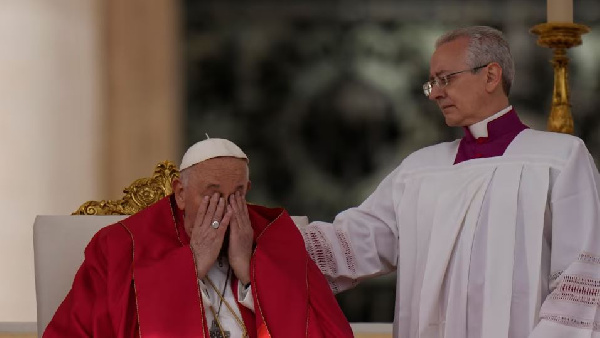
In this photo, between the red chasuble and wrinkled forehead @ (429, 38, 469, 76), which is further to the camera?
wrinkled forehead @ (429, 38, 469, 76)

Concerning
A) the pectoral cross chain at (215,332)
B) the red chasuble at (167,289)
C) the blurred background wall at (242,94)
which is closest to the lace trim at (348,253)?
the red chasuble at (167,289)

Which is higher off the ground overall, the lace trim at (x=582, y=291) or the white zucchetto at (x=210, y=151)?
Answer: the white zucchetto at (x=210, y=151)

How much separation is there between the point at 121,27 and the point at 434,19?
168 cm

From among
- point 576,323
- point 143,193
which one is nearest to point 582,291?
point 576,323

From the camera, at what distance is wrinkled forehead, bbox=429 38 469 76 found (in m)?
4.82

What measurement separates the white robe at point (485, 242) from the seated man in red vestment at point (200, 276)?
1.10 ft

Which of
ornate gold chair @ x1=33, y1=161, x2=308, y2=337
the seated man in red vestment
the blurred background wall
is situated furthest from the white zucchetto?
the blurred background wall

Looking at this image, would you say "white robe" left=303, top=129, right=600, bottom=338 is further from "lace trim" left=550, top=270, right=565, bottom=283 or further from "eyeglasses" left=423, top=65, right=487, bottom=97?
"eyeglasses" left=423, top=65, right=487, bottom=97

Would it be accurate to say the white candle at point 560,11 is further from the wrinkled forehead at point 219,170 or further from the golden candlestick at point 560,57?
the wrinkled forehead at point 219,170

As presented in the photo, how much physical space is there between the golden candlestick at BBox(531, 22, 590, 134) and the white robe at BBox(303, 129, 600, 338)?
13 cm

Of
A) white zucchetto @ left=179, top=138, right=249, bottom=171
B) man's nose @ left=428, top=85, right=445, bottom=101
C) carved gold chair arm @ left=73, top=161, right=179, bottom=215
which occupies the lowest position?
carved gold chair arm @ left=73, top=161, right=179, bottom=215

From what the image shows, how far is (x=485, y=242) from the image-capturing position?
4.79 meters

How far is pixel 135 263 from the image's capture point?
454cm

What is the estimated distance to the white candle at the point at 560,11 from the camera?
15.5 feet
